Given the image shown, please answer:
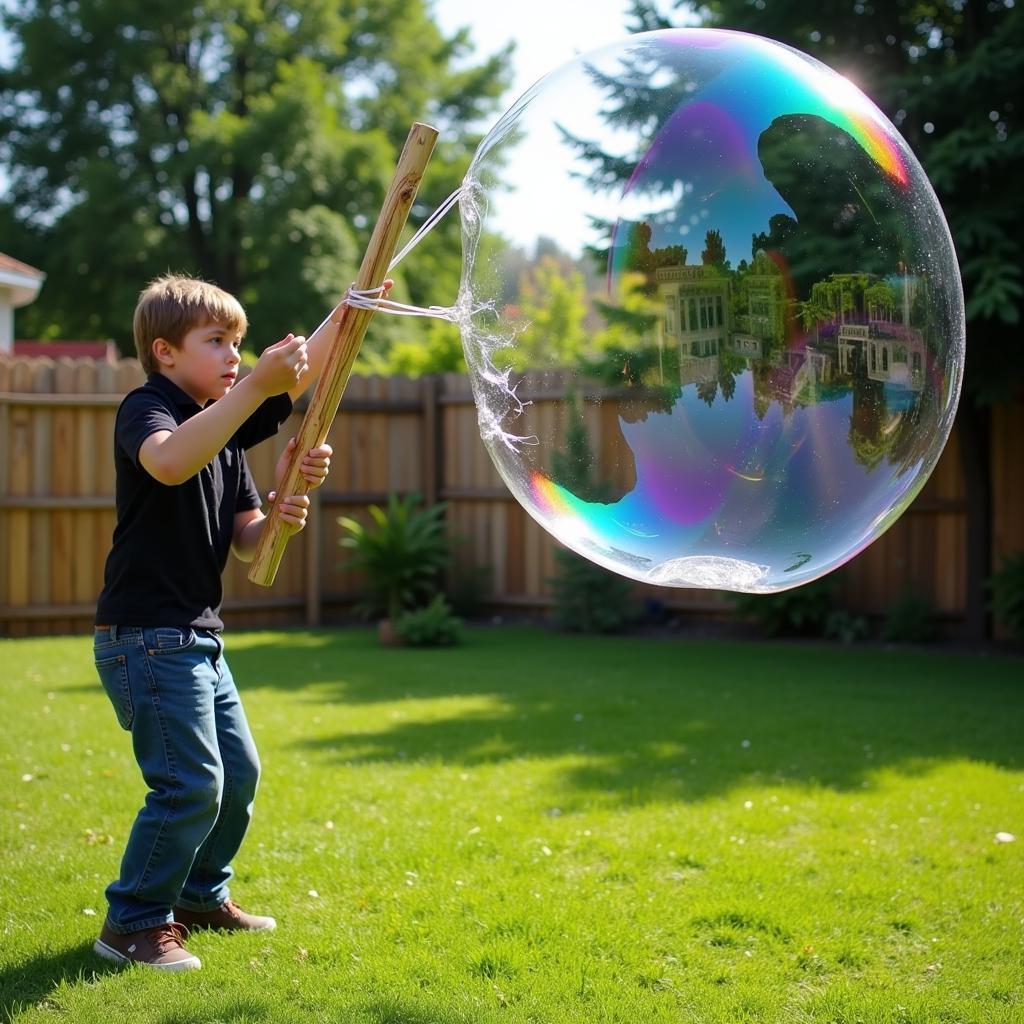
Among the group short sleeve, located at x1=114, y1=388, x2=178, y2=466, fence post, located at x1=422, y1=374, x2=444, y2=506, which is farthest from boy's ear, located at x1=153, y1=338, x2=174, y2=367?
fence post, located at x1=422, y1=374, x2=444, y2=506

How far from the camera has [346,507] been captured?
12055 millimetres

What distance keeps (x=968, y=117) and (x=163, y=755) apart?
764cm

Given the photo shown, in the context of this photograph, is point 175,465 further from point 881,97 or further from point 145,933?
point 881,97

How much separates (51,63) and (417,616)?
22.9 m

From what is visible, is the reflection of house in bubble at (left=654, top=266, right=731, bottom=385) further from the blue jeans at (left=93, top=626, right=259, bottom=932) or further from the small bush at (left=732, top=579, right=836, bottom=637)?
the small bush at (left=732, top=579, right=836, bottom=637)

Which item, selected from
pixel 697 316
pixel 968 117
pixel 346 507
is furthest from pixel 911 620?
pixel 697 316

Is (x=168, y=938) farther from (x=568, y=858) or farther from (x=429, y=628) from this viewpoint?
(x=429, y=628)

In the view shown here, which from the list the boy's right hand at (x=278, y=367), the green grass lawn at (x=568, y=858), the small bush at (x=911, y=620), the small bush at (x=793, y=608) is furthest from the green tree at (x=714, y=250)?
the small bush at (x=911, y=620)

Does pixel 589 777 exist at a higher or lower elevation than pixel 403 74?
lower

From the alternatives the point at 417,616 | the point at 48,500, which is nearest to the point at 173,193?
the point at 48,500

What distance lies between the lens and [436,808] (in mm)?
4746

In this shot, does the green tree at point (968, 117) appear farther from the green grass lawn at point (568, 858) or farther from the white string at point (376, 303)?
the white string at point (376, 303)

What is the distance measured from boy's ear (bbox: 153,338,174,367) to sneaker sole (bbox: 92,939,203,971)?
161 cm

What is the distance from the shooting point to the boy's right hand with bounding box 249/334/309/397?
3.00 m
